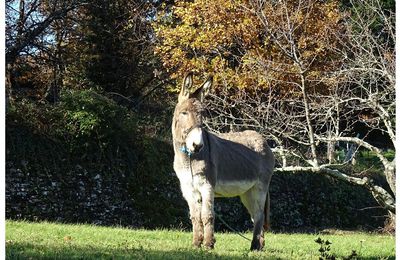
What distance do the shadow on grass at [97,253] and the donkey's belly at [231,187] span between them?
954mm

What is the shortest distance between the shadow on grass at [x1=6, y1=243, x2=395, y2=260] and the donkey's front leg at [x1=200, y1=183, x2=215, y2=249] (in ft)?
0.99

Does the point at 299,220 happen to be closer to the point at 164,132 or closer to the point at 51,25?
the point at 164,132

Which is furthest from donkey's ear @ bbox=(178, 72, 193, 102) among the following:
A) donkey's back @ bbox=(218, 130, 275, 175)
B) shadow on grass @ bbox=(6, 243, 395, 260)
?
shadow on grass @ bbox=(6, 243, 395, 260)

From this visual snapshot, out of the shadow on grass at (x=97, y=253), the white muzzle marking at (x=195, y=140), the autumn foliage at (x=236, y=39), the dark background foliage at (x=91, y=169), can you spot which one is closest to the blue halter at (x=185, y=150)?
the white muzzle marking at (x=195, y=140)

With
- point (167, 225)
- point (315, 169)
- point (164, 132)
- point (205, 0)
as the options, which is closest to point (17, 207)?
point (167, 225)

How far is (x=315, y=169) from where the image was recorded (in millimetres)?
10820

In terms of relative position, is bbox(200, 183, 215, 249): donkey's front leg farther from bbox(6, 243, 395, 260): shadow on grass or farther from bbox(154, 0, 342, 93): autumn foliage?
bbox(154, 0, 342, 93): autumn foliage

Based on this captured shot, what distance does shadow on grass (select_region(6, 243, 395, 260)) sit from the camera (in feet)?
19.8

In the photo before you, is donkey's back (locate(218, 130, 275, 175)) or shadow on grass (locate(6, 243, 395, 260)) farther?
donkey's back (locate(218, 130, 275, 175))

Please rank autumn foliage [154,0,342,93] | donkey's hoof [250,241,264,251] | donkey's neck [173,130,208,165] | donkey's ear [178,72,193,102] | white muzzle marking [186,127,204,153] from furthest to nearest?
1. autumn foliage [154,0,342,93]
2. donkey's hoof [250,241,264,251]
3. donkey's ear [178,72,193,102]
4. donkey's neck [173,130,208,165]
5. white muzzle marking [186,127,204,153]

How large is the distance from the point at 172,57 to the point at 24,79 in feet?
20.6

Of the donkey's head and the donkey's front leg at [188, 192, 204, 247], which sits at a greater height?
the donkey's head

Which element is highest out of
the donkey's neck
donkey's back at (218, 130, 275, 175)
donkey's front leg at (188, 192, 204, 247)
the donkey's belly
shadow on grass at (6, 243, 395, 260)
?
donkey's back at (218, 130, 275, 175)

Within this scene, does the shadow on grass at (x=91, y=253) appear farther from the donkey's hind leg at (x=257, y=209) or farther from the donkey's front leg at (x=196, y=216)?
the donkey's hind leg at (x=257, y=209)
